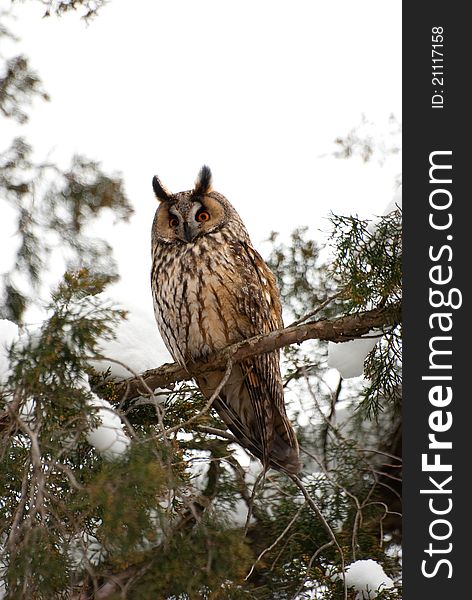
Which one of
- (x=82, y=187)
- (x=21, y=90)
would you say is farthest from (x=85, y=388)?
(x=21, y=90)

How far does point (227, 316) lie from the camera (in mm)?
3213

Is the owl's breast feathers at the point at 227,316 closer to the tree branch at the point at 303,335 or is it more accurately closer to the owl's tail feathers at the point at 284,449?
the owl's tail feathers at the point at 284,449

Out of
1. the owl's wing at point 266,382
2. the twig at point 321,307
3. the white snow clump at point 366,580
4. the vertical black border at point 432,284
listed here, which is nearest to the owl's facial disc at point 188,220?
the owl's wing at point 266,382

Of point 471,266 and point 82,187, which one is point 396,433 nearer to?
point 471,266

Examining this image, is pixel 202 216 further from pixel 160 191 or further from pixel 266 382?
pixel 266 382

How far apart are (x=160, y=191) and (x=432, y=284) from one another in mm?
1390

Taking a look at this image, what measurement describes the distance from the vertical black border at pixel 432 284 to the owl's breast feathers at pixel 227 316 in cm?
81

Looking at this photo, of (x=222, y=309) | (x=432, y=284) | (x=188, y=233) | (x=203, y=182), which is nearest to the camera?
(x=432, y=284)

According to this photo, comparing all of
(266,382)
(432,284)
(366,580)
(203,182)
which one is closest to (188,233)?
(203,182)

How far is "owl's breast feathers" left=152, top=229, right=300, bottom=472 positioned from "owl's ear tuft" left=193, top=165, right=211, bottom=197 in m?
0.23

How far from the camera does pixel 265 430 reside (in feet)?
10.8

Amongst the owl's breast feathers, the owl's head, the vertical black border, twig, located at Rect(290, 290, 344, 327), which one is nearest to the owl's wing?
the owl's breast feathers

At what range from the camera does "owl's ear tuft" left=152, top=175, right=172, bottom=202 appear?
3.51m

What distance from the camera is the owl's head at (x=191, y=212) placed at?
3373 mm
